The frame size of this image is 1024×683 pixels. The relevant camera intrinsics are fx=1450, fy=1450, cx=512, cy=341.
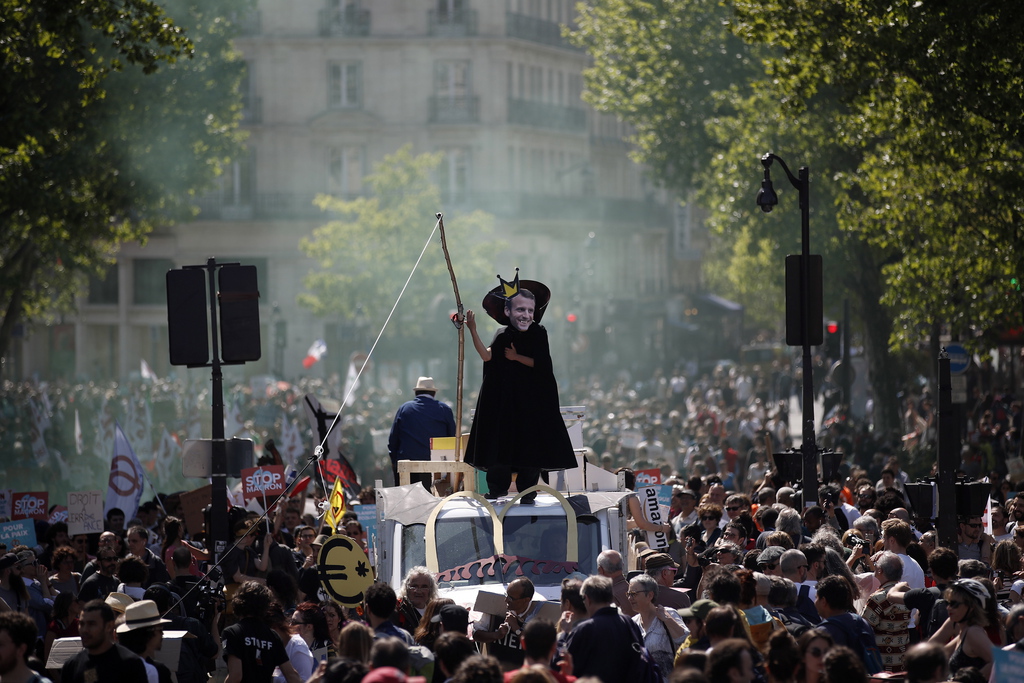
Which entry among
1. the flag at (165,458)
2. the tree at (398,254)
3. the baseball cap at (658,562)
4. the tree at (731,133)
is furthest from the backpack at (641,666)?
the tree at (398,254)

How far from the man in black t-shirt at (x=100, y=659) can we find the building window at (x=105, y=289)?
5693cm

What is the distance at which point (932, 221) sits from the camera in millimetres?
19000

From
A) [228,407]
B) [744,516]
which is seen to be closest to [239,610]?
[744,516]

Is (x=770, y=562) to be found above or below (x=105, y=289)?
below

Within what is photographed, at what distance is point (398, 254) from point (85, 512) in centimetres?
3873

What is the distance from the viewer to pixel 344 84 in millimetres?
64250

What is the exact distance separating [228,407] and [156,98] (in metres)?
6.63

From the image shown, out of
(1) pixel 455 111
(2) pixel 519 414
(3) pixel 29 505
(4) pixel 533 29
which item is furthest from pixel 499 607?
(4) pixel 533 29

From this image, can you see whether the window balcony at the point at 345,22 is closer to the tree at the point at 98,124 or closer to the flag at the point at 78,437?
the tree at the point at 98,124

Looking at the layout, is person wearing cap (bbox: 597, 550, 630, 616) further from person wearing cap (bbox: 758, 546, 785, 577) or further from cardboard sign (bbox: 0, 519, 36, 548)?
cardboard sign (bbox: 0, 519, 36, 548)

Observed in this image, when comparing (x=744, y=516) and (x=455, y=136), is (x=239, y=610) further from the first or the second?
(x=455, y=136)

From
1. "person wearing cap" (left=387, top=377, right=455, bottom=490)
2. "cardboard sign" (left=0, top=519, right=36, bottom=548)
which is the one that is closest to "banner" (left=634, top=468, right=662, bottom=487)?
"person wearing cap" (left=387, top=377, right=455, bottom=490)

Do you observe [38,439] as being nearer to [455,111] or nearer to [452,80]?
[455,111]

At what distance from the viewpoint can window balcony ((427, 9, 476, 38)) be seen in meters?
64.1
